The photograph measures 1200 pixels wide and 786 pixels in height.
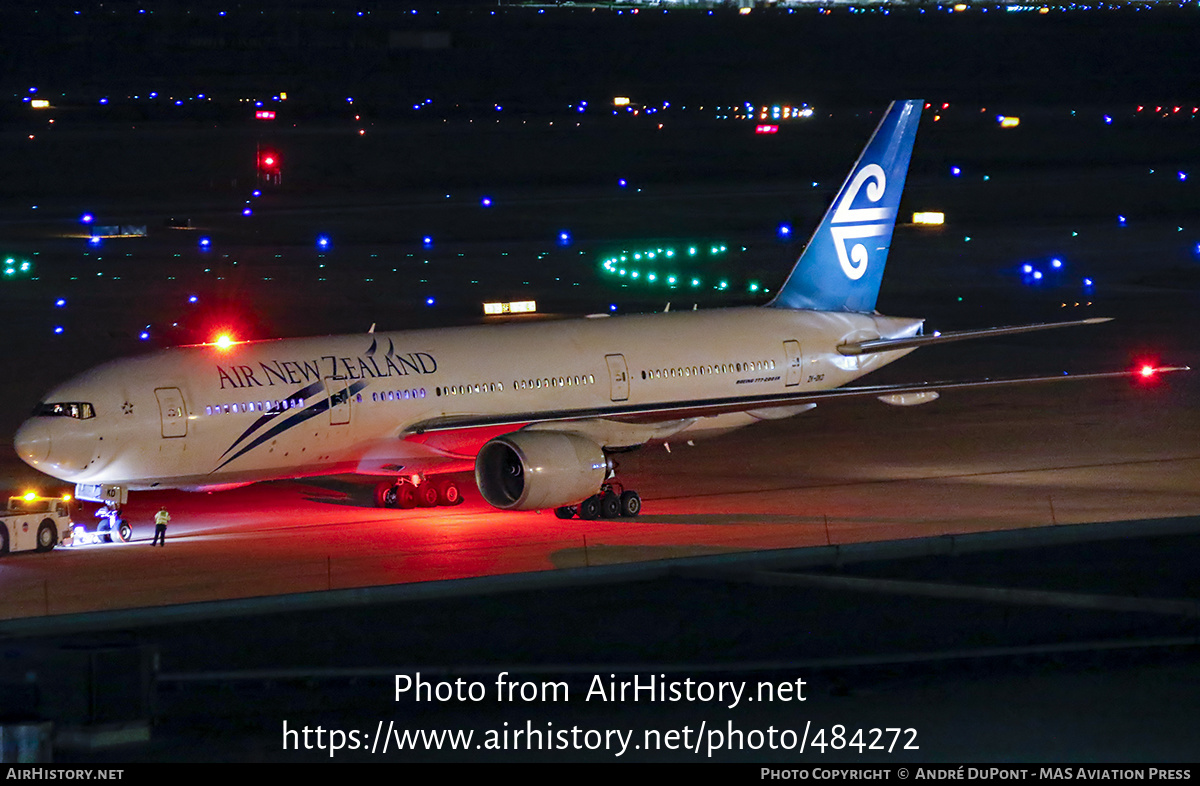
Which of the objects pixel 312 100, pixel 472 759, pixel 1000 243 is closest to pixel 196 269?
pixel 1000 243

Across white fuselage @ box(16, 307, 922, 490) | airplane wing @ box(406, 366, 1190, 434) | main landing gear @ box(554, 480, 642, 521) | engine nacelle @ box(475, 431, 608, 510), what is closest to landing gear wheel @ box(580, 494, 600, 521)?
main landing gear @ box(554, 480, 642, 521)

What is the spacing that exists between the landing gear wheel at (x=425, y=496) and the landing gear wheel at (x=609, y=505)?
372cm

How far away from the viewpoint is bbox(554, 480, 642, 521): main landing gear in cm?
3225

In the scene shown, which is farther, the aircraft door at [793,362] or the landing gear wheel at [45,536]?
the aircraft door at [793,362]

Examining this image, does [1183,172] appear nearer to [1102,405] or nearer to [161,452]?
[1102,405]

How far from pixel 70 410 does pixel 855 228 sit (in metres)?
19.5

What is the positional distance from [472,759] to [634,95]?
512 feet

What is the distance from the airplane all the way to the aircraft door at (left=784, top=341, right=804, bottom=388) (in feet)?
0.20

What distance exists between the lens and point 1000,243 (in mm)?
83688

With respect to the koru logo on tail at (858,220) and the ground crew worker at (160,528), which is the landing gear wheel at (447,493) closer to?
the ground crew worker at (160,528)

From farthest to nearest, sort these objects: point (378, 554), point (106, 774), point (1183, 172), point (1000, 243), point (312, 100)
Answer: point (312, 100)
point (1183, 172)
point (1000, 243)
point (378, 554)
point (106, 774)

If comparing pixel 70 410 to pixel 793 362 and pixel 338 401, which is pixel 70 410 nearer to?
pixel 338 401

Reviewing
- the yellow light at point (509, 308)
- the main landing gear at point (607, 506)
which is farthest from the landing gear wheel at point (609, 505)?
the yellow light at point (509, 308)

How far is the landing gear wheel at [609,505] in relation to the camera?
1270 inches
